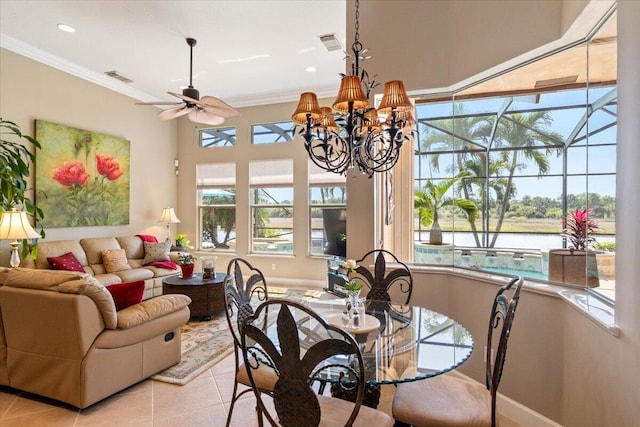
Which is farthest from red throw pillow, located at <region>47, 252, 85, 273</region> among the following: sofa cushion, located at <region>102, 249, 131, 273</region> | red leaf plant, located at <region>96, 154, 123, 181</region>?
red leaf plant, located at <region>96, 154, 123, 181</region>

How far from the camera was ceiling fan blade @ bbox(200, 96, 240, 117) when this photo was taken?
4.29 m

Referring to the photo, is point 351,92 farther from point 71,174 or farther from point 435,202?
point 71,174

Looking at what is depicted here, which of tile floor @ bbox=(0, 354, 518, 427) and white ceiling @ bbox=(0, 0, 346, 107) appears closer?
tile floor @ bbox=(0, 354, 518, 427)

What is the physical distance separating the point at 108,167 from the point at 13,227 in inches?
106

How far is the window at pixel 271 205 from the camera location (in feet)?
22.4

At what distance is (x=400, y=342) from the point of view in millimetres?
1999

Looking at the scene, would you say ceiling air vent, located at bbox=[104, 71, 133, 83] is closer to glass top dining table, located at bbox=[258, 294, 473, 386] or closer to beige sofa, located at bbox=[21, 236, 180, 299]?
beige sofa, located at bbox=[21, 236, 180, 299]

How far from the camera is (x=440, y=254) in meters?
3.23

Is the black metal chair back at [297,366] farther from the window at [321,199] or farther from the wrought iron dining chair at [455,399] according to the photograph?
the window at [321,199]

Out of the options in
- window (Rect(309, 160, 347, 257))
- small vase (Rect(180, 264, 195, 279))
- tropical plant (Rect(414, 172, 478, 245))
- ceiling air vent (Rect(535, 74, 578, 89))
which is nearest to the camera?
ceiling air vent (Rect(535, 74, 578, 89))

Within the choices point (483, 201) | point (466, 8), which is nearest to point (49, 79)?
point (466, 8)

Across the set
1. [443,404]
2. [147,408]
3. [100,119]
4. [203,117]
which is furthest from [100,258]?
[443,404]

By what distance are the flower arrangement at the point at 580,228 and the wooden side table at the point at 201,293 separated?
12.4 ft

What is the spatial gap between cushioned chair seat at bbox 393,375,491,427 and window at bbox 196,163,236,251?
19.3 feet
